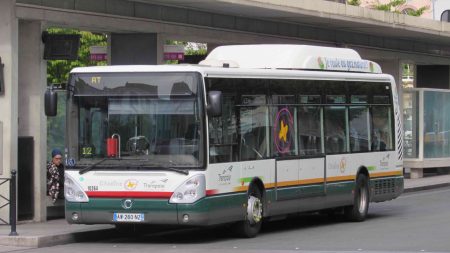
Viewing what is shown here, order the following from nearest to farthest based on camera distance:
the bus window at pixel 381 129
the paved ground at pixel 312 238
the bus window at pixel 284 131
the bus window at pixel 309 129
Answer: the paved ground at pixel 312 238, the bus window at pixel 284 131, the bus window at pixel 309 129, the bus window at pixel 381 129

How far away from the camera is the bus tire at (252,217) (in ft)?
51.4

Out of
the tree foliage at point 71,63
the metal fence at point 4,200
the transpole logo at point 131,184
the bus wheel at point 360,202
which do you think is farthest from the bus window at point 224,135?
the tree foliage at point 71,63

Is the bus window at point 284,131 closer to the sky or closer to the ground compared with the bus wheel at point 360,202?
closer to the sky

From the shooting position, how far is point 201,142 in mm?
14523

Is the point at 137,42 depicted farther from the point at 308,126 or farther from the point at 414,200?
the point at 414,200

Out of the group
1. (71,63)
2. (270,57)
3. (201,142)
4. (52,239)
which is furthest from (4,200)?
(71,63)

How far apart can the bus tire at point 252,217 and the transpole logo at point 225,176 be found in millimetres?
720

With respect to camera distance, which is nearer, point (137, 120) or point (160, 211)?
point (160, 211)

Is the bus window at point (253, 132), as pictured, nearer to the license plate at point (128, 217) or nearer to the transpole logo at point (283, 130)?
the transpole logo at point (283, 130)

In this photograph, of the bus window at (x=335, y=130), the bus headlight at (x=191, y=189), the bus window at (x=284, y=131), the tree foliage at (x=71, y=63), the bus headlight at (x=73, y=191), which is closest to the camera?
the bus headlight at (x=191, y=189)

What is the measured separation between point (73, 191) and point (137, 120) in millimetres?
1497

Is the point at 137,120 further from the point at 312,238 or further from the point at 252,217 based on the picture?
the point at 312,238

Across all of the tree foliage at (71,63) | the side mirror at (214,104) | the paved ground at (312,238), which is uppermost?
the tree foliage at (71,63)

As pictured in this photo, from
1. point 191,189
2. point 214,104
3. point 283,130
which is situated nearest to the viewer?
point 191,189
